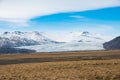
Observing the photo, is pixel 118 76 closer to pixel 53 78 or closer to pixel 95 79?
pixel 95 79

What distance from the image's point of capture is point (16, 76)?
28438mm

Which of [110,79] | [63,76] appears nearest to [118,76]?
[110,79]

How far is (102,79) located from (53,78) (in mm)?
4300

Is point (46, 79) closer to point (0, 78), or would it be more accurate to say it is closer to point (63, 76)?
point (63, 76)

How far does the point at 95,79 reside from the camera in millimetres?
25406

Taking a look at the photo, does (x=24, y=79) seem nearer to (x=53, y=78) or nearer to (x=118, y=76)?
(x=53, y=78)

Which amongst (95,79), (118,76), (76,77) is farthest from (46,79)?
(118,76)

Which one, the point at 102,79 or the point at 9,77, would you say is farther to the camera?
the point at 9,77

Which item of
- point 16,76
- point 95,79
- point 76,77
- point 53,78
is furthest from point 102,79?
point 16,76

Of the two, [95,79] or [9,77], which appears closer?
[95,79]

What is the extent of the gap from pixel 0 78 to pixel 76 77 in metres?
6.97

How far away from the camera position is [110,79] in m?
25.3

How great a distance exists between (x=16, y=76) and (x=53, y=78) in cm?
414

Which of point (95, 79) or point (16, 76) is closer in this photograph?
point (95, 79)
